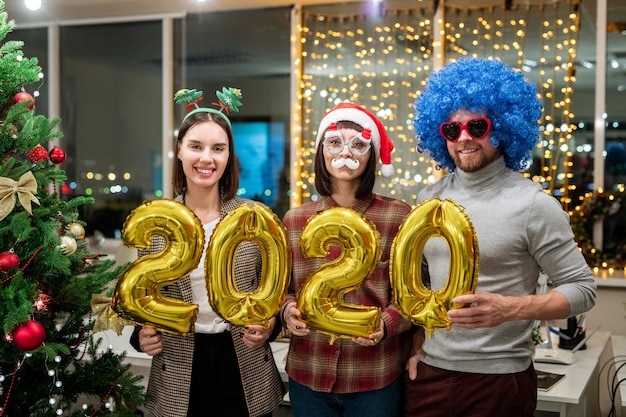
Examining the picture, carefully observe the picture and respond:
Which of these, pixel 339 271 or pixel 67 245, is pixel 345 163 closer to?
pixel 339 271

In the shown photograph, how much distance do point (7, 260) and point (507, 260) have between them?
1.26 metres

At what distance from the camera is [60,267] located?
1.83 metres

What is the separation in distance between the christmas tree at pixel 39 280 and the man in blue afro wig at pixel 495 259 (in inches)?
34.9

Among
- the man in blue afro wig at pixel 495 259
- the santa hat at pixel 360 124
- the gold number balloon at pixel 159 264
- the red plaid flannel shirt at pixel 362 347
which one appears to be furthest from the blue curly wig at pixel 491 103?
the gold number balloon at pixel 159 264

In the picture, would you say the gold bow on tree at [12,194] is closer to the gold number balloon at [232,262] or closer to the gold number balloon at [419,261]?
the gold number balloon at [232,262]

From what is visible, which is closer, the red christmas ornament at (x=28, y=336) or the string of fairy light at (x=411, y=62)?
the red christmas ornament at (x=28, y=336)

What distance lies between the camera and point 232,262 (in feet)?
5.35

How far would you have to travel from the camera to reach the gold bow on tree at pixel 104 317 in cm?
183

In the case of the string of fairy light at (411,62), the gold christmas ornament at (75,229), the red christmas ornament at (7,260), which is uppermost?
the string of fairy light at (411,62)

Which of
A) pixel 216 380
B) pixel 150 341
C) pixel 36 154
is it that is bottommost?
pixel 216 380

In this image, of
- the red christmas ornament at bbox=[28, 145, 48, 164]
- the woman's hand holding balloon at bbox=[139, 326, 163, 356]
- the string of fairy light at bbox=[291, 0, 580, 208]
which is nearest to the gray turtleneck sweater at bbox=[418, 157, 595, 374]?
the woman's hand holding balloon at bbox=[139, 326, 163, 356]

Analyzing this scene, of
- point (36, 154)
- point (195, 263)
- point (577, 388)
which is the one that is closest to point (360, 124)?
point (195, 263)

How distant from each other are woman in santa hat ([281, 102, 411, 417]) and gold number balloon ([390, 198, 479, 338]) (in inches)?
6.2

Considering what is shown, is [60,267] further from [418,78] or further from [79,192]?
[79,192]
